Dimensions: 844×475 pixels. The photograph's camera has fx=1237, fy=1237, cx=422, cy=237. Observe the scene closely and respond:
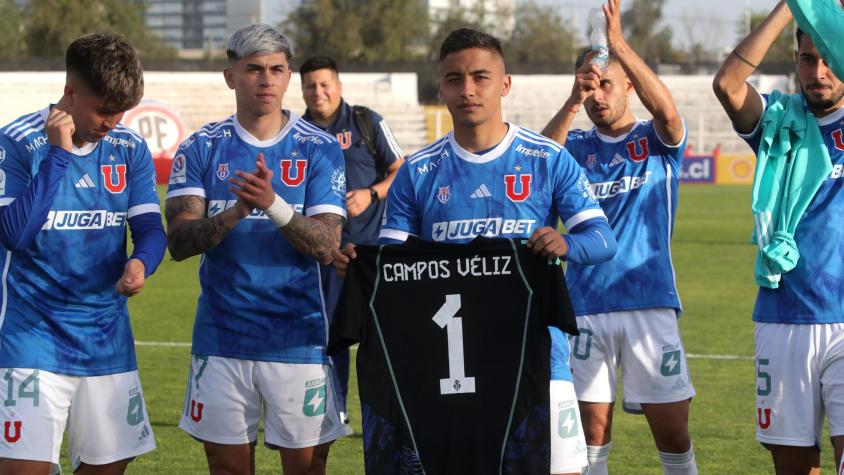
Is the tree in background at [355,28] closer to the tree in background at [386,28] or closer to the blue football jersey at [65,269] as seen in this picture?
the tree in background at [386,28]

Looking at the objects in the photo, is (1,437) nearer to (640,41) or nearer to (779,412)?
(779,412)

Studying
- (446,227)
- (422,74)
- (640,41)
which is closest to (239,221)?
(446,227)

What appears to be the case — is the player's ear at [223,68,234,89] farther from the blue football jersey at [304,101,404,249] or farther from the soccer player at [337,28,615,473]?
the blue football jersey at [304,101,404,249]

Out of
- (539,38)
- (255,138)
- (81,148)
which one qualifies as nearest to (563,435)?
(255,138)

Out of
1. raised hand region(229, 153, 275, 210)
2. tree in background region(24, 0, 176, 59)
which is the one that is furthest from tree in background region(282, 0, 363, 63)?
raised hand region(229, 153, 275, 210)

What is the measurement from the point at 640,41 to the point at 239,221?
81.6m

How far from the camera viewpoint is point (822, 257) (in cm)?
504

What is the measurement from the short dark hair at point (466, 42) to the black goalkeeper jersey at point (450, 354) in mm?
748

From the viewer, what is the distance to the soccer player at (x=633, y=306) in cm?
600

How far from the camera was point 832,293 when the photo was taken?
16.5ft

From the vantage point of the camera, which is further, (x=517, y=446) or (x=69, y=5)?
(x=69, y=5)

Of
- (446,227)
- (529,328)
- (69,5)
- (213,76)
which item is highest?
(69,5)

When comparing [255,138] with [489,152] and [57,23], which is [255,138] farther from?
[57,23]

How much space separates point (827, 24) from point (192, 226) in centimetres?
254
